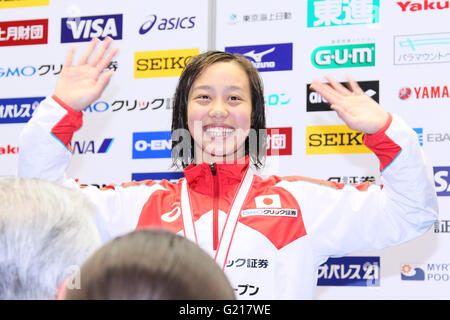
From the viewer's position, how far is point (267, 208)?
2.23 metres

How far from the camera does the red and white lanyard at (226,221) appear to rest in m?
2.13

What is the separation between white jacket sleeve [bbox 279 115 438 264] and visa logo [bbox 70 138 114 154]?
5.86ft

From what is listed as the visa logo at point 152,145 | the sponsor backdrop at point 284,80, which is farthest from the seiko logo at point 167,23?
the visa logo at point 152,145

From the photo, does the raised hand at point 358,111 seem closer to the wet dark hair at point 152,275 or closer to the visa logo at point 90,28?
the wet dark hair at point 152,275

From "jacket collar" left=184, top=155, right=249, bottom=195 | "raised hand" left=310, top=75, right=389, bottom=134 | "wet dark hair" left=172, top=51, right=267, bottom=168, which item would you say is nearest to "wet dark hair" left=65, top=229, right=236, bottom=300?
"raised hand" left=310, top=75, right=389, bottom=134

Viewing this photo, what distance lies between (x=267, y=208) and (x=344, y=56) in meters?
1.57

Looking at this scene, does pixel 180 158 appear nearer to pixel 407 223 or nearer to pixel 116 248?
pixel 407 223

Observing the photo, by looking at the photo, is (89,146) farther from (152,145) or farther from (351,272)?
(351,272)

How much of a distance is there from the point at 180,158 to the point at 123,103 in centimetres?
138

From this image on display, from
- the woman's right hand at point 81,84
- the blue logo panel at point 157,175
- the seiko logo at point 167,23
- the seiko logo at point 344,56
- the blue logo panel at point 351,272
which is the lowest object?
the blue logo panel at point 351,272

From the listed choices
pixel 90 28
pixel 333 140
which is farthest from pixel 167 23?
pixel 333 140

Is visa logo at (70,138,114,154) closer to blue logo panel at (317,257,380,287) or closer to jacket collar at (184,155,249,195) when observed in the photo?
blue logo panel at (317,257,380,287)

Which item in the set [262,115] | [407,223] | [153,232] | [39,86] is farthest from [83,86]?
[39,86]

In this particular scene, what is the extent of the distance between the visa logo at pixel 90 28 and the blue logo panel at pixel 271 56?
84 centimetres
